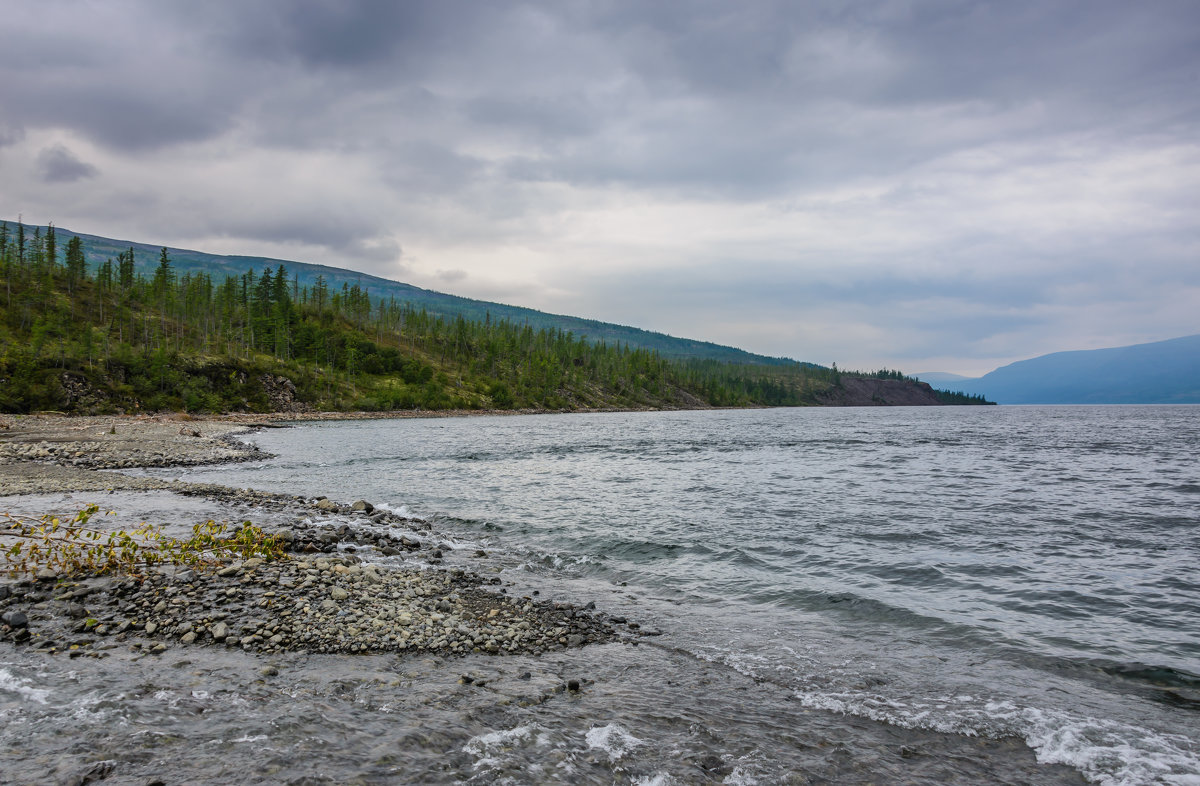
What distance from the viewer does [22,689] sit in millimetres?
7949

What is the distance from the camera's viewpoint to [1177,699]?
9.62m

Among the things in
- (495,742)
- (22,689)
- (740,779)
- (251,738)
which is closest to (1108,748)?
(740,779)

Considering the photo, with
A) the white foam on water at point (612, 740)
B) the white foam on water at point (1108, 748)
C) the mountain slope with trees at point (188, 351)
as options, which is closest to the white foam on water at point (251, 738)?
the white foam on water at point (612, 740)

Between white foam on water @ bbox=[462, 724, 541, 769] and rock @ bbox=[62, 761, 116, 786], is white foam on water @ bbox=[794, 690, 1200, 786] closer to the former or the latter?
white foam on water @ bbox=[462, 724, 541, 769]

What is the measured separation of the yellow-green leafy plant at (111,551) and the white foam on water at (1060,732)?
13.7 metres

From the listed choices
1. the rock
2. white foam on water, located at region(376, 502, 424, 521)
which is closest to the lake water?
white foam on water, located at region(376, 502, 424, 521)

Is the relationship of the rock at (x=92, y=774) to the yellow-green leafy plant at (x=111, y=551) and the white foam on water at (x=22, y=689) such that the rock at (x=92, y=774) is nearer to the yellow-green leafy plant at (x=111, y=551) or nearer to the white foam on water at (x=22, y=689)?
the white foam on water at (x=22, y=689)

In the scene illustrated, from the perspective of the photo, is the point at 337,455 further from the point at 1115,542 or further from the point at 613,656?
the point at 1115,542

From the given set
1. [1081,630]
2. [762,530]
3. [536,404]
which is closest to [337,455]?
[762,530]

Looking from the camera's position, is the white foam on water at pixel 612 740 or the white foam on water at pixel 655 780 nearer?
the white foam on water at pixel 655 780

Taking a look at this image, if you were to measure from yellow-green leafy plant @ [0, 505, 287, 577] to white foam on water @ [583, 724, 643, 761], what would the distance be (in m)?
10.9

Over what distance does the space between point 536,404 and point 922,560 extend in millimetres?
180014

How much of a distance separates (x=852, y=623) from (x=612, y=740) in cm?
784

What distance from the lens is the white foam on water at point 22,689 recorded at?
304 inches
